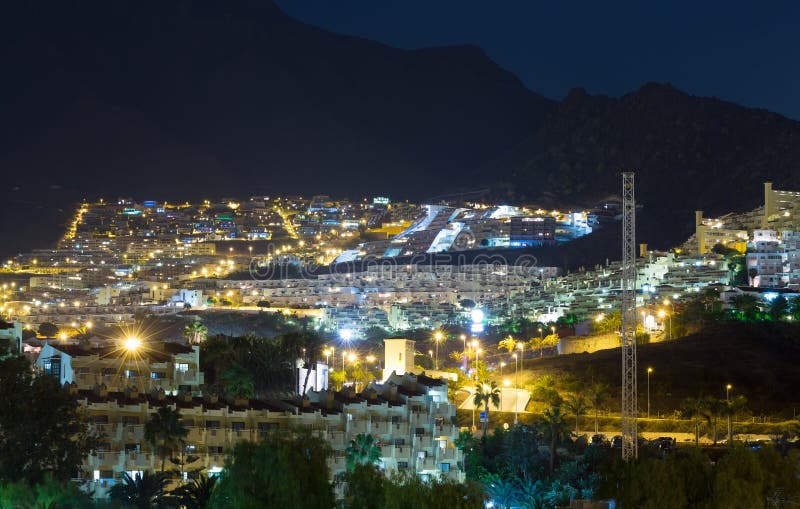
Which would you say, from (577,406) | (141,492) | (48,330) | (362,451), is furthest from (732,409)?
(48,330)

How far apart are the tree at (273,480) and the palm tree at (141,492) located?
139 inches

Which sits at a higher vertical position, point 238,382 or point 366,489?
point 238,382

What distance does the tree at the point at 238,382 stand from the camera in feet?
177

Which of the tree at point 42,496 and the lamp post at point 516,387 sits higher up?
the lamp post at point 516,387

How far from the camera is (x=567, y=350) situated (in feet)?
274

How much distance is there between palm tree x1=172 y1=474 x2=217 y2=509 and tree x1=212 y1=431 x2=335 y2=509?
2.57m

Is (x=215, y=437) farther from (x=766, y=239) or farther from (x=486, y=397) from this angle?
(x=766, y=239)

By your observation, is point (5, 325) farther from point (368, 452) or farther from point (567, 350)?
point (567, 350)

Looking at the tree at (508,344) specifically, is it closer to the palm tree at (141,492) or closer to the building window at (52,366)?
the building window at (52,366)

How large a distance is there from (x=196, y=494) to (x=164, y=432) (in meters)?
4.65

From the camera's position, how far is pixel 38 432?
39469 mm

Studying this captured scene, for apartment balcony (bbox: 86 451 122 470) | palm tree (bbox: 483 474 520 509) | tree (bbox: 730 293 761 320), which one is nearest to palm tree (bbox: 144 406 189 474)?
apartment balcony (bbox: 86 451 122 470)

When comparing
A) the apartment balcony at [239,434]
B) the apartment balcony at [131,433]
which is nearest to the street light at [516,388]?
the apartment balcony at [239,434]

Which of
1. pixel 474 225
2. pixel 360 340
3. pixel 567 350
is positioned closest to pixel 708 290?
pixel 567 350
